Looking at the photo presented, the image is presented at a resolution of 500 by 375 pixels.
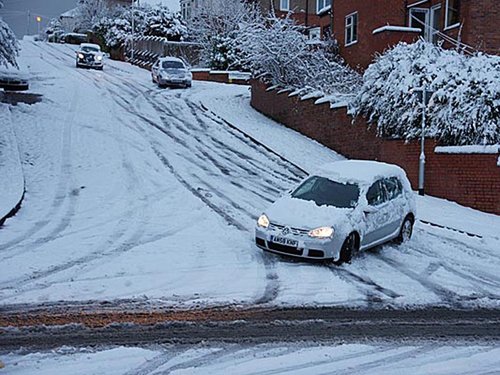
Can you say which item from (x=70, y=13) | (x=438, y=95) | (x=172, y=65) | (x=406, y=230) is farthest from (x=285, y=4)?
(x=406, y=230)

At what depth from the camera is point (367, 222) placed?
36.2ft

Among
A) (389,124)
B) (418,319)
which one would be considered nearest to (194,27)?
(389,124)

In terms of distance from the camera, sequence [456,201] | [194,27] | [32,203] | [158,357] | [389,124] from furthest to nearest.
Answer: [194,27]
[389,124]
[456,201]
[32,203]
[158,357]

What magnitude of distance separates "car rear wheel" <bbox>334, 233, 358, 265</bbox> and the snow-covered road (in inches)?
7.2

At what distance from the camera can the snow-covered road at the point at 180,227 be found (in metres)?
8.81

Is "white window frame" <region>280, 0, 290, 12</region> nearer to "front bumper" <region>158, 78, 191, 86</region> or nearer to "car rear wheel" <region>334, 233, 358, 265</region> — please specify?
"front bumper" <region>158, 78, 191, 86</region>

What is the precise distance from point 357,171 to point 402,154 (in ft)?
21.3

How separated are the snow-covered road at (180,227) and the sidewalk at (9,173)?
304mm

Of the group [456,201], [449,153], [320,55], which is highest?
[320,55]

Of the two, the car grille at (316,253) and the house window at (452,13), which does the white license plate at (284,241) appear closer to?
the car grille at (316,253)

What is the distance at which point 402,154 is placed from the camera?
18.0 m

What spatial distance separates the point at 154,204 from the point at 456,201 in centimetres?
765

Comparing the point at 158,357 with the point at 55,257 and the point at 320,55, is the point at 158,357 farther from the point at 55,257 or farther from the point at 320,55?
the point at 320,55

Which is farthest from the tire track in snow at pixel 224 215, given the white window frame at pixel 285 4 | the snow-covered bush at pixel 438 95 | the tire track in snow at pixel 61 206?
the white window frame at pixel 285 4
